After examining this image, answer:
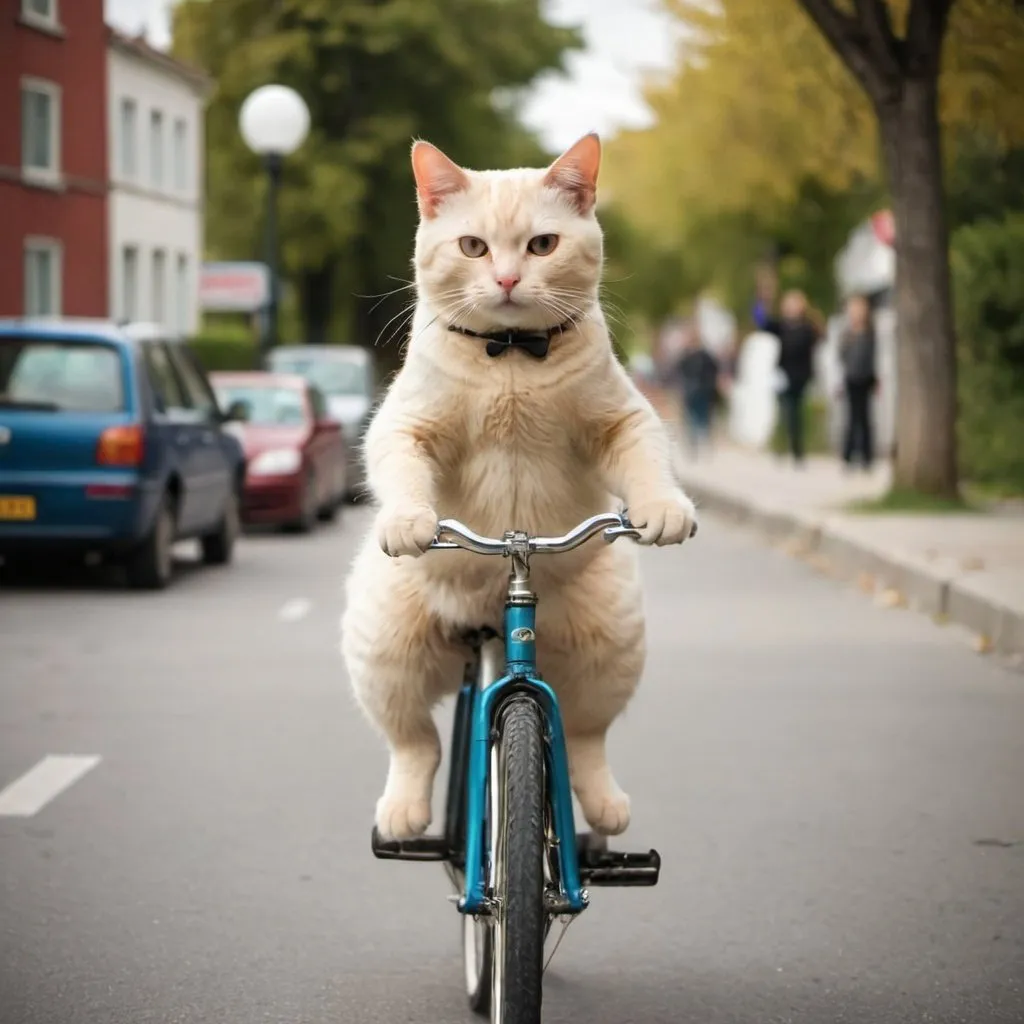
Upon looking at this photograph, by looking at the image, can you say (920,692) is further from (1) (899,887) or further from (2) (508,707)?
(2) (508,707)

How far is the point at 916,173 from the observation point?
19.3 m

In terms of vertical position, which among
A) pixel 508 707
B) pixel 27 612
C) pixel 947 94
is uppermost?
pixel 947 94

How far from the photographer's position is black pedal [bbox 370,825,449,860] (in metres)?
4.79

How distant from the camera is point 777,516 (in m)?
A: 20.0

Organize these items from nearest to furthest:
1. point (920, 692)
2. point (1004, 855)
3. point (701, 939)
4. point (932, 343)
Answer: point (701, 939)
point (1004, 855)
point (920, 692)
point (932, 343)

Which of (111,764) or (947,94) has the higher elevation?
(947,94)

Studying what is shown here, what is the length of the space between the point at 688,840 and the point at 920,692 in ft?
11.5

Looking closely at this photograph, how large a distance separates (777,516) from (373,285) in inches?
1379

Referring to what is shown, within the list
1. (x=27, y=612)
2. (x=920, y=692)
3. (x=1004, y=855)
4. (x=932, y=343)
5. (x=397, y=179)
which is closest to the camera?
(x=1004, y=855)

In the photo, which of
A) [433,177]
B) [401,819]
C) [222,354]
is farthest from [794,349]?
[433,177]

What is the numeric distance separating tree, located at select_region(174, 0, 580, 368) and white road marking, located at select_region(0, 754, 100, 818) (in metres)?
40.5

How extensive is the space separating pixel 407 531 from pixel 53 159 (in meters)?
37.6

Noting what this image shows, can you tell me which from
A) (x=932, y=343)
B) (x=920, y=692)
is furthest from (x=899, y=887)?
(x=932, y=343)

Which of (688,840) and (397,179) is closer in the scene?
(688,840)
